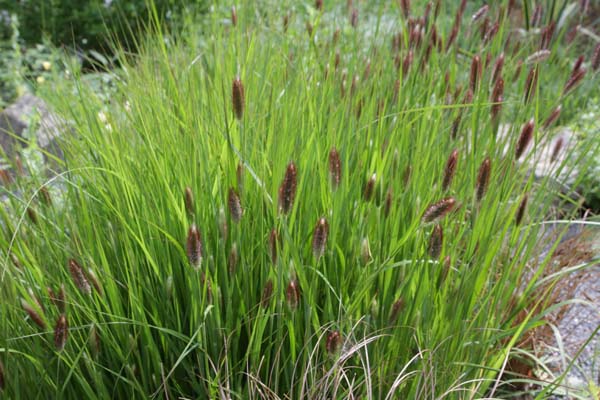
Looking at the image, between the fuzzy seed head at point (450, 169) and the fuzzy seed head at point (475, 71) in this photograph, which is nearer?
the fuzzy seed head at point (450, 169)

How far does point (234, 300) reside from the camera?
1599mm

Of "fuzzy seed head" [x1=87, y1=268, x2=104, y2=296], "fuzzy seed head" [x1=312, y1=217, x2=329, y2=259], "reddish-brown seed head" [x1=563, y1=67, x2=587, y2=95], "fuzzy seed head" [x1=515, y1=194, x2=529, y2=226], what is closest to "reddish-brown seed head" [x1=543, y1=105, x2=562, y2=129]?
"reddish-brown seed head" [x1=563, y1=67, x2=587, y2=95]

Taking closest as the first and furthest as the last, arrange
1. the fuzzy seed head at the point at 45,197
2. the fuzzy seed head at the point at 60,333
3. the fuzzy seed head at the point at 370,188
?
the fuzzy seed head at the point at 60,333 < the fuzzy seed head at the point at 370,188 < the fuzzy seed head at the point at 45,197

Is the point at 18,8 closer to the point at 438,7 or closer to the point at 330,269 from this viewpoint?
the point at 438,7

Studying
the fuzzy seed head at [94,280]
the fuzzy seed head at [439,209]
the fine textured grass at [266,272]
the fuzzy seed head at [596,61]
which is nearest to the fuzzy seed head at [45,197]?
the fine textured grass at [266,272]

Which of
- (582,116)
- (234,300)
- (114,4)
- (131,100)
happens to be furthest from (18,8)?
(234,300)

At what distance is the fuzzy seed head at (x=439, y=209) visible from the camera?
124 centimetres

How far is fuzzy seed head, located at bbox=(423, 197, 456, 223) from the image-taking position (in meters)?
1.24

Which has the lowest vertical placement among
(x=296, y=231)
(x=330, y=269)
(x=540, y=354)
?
(x=540, y=354)

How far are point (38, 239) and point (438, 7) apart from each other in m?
1.66

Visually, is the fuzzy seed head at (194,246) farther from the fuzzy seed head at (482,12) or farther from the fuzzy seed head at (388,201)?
the fuzzy seed head at (482,12)

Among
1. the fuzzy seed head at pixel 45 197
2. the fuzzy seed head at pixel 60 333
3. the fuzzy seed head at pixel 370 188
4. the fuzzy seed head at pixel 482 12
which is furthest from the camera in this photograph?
the fuzzy seed head at pixel 482 12

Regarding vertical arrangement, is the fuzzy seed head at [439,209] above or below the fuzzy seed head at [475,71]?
below

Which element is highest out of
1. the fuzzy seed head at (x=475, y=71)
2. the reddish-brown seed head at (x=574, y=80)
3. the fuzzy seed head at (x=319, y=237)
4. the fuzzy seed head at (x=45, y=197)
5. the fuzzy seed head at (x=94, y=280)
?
the fuzzy seed head at (x=475, y=71)
